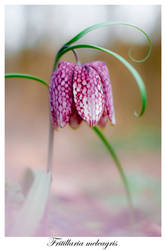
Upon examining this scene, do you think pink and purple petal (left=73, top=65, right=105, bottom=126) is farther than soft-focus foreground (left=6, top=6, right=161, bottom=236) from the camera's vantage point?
No

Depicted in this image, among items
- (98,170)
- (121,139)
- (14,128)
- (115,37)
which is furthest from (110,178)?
(115,37)

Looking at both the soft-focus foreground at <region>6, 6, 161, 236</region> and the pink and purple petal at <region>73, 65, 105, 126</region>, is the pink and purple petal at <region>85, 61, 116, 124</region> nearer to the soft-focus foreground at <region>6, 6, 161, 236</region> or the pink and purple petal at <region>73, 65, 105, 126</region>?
the pink and purple petal at <region>73, 65, 105, 126</region>

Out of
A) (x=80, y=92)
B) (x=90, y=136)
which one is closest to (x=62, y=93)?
(x=80, y=92)

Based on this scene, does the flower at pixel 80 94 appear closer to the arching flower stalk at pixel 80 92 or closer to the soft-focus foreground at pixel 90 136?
the arching flower stalk at pixel 80 92

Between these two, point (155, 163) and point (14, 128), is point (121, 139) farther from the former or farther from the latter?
point (14, 128)

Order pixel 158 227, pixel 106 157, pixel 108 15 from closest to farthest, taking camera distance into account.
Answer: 1. pixel 158 227
2. pixel 108 15
3. pixel 106 157

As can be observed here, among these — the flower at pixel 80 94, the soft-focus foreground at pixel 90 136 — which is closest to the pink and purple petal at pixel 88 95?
the flower at pixel 80 94

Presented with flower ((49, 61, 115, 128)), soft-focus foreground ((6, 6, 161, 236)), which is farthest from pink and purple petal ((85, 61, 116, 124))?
soft-focus foreground ((6, 6, 161, 236))
